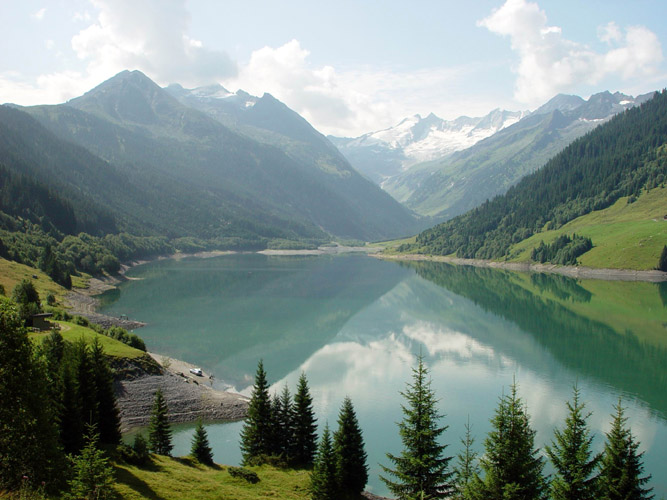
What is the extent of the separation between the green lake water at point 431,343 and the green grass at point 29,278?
34.3ft

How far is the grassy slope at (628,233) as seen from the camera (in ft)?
493

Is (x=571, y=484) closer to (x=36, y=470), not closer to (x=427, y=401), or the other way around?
(x=427, y=401)

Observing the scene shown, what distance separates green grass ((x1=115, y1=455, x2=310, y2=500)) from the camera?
25453 millimetres

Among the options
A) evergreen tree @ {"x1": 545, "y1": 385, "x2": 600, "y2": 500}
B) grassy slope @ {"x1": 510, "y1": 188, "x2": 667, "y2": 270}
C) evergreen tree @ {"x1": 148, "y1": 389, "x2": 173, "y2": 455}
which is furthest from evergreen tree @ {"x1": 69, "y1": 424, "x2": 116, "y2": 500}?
grassy slope @ {"x1": 510, "y1": 188, "x2": 667, "y2": 270}

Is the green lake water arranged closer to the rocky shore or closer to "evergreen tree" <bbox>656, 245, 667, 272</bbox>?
the rocky shore

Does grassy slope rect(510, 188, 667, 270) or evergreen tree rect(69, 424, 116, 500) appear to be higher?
grassy slope rect(510, 188, 667, 270)

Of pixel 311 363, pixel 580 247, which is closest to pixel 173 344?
pixel 311 363

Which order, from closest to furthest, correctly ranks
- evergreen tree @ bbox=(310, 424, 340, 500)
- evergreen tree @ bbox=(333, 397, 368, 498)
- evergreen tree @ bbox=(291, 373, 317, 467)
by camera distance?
evergreen tree @ bbox=(310, 424, 340, 500) < evergreen tree @ bbox=(333, 397, 368, 498) < evergreen tree @ bbox=(291, 373, 317, 467)

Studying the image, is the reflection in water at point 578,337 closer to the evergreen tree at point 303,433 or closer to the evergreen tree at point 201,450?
the evergreen tree at point 303,433

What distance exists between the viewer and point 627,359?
71312 millimetres

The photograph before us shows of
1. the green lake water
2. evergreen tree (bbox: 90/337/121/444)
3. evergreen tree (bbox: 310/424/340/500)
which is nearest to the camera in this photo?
evergreen tree (bbox: 310/424/340/500)

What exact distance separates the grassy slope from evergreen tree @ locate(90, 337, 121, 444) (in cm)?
15415

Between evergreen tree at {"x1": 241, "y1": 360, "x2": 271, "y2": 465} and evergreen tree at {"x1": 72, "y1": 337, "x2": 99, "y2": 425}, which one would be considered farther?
evergreen tree at {"x1": 241, "y1": 360, "x2": 271, "y2": 465}

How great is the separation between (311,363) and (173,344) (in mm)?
22529
